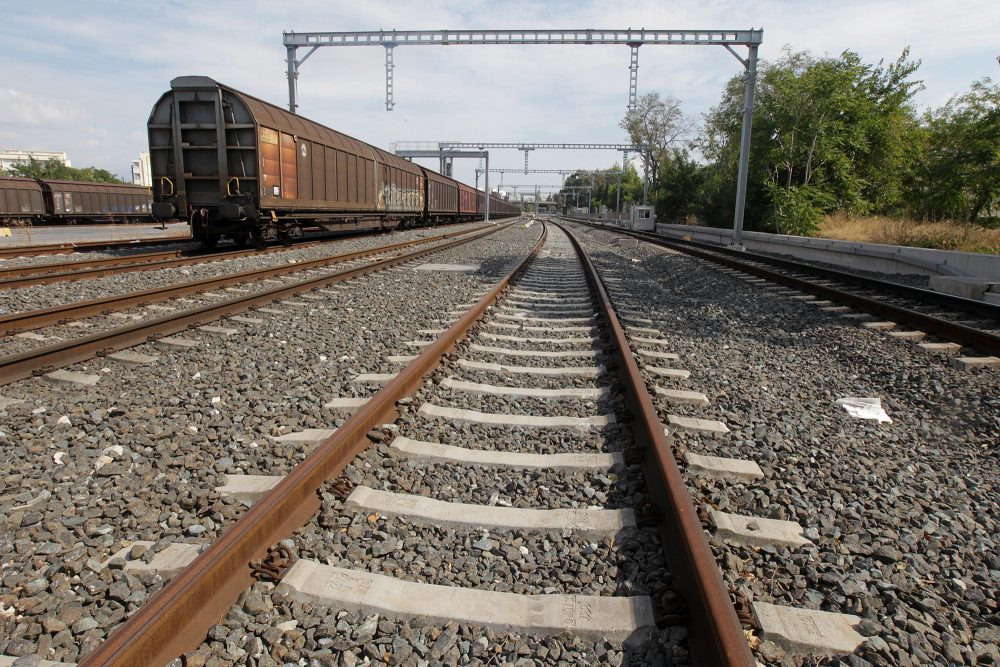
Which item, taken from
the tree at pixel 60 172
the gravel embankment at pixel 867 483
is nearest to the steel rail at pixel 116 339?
the gravel embankment at pixel 867 483

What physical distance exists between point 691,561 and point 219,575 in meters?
1.55

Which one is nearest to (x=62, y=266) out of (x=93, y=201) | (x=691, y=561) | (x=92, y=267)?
(x=92, y=267)

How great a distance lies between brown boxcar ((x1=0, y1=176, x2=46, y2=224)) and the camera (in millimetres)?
26594

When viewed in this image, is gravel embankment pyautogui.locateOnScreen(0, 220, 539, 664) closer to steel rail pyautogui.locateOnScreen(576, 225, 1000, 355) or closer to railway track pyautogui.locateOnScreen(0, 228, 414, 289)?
railway track pyautogui.locateOnScreen(0, 228, 414, 289)

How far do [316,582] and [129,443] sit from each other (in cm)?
186

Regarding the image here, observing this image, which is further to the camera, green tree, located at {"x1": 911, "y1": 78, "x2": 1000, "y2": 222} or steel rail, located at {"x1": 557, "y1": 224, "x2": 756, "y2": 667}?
green tree, located at {"x1": 911, "y1": 78, "x2": 1000, "y2": 222}

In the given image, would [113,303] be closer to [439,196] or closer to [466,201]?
[439,196]

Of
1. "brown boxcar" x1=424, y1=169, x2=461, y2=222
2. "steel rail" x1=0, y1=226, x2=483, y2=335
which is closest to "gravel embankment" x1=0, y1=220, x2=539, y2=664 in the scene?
"steel rail" x1=0, y1=226, x2=483, y2=335

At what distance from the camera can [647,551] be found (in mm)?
2361

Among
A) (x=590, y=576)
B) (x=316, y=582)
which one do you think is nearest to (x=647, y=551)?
(x=590, y=576)

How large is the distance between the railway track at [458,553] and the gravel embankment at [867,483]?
28 centimetres

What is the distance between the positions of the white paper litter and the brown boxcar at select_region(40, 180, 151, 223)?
35617 millimetres

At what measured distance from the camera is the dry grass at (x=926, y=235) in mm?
14516

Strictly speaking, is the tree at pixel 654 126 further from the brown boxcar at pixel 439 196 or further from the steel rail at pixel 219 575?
the steel rail at pixel 219 575
